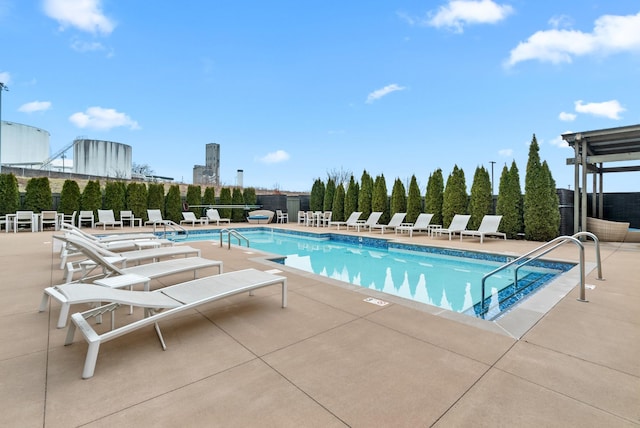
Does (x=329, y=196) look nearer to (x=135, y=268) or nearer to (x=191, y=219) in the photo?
(x=191, y=219)

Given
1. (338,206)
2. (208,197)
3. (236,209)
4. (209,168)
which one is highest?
(209,168)

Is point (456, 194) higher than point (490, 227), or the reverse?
point (456, 194)

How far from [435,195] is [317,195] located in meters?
6.45

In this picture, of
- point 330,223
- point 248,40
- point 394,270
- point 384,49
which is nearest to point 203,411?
point 394,270

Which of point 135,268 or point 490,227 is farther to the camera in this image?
point 490,227

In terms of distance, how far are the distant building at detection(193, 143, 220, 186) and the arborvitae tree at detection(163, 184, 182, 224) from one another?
1871cm

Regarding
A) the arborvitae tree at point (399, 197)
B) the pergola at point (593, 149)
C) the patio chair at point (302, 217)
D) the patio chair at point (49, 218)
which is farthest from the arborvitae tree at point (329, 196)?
the patio chair at point (49, 218)

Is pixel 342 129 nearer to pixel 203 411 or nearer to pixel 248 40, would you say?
pixel 248 40

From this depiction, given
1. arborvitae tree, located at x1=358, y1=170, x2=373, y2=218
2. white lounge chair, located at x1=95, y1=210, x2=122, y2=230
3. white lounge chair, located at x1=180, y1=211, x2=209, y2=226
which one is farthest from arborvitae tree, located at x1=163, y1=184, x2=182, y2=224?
arborvitae tree, located at x1=358, y1=170, x2=373, y2=218

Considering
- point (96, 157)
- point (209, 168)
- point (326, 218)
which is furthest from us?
point (209, 168)

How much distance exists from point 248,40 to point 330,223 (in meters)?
9.42

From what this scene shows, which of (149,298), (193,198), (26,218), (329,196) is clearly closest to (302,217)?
(329,196)

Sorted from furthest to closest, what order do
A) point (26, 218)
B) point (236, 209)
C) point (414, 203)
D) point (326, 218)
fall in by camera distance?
point (236, 209) → point (326, 218) → point (414, 203) → point (26, 218)

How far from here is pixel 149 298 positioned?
100 inches
